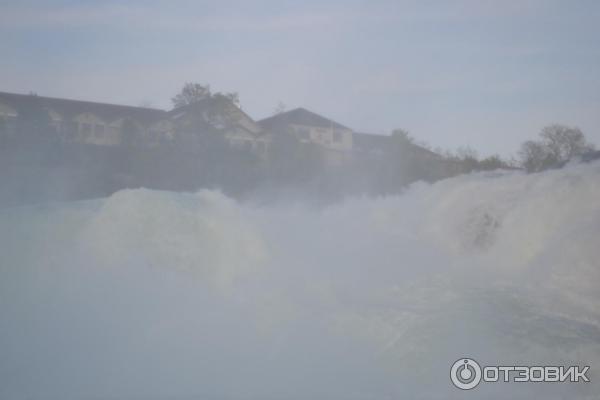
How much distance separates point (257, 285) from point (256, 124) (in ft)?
49.5

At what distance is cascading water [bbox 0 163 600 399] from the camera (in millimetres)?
5512

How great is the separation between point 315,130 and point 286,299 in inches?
645

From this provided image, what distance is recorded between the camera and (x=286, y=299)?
23.7ft

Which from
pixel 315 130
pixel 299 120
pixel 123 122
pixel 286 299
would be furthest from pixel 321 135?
pixel 286 299

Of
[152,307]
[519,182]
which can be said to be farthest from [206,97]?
[152,307]

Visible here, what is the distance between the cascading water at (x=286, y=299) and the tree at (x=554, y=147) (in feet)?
35.6

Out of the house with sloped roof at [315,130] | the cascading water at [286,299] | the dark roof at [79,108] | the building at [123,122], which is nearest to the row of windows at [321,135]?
the house with sloped roof at [315,130]

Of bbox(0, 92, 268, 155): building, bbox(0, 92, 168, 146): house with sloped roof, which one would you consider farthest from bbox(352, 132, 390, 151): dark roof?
bbox(0, 92, 168, 146): house with sloped roof

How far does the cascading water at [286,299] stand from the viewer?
217 inches

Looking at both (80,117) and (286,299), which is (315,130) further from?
(286,299)

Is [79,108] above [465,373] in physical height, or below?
above

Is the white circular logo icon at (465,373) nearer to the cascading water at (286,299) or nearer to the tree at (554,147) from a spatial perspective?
the cascading water at (286,299)

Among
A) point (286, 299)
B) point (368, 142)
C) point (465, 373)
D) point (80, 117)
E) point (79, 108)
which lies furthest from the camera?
point (368, 142)

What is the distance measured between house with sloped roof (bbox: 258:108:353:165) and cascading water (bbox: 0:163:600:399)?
464 inches
